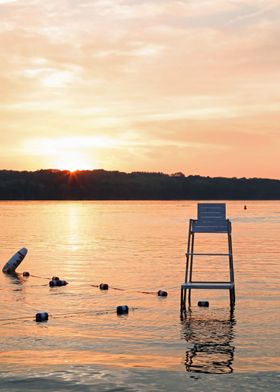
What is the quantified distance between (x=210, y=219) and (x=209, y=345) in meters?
5.97

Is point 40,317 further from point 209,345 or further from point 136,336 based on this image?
point 209,345

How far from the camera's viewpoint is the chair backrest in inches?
831

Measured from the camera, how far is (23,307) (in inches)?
867

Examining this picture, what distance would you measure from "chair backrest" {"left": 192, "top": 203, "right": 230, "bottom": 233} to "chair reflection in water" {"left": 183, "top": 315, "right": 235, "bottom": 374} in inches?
106

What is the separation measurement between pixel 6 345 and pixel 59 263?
908 inches

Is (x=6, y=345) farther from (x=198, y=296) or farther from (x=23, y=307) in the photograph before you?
(x=198, y=296)

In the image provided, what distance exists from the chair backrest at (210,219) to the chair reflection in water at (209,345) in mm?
2694

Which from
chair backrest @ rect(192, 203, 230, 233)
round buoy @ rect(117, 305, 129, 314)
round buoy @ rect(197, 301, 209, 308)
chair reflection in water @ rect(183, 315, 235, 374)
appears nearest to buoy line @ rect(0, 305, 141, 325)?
round buoy @ rect(117, 305, 129, 314)

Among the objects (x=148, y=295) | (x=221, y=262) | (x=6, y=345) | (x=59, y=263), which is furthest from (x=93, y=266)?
(x=6, y=345)

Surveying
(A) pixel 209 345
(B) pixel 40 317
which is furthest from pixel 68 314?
(A) pixel 209 345

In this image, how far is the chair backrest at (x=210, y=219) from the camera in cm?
2111

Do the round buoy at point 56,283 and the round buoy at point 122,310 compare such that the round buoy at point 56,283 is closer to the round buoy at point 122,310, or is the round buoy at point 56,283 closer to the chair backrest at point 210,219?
A: the round buoy at point 122,310

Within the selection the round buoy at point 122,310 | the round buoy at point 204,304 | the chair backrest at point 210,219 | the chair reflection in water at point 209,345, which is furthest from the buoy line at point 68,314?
the chair backrest at point 210,219

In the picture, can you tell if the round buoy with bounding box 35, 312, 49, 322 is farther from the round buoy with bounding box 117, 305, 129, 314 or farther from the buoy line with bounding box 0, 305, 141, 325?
the round buoy with bounding box 117, 305, 129, 314
